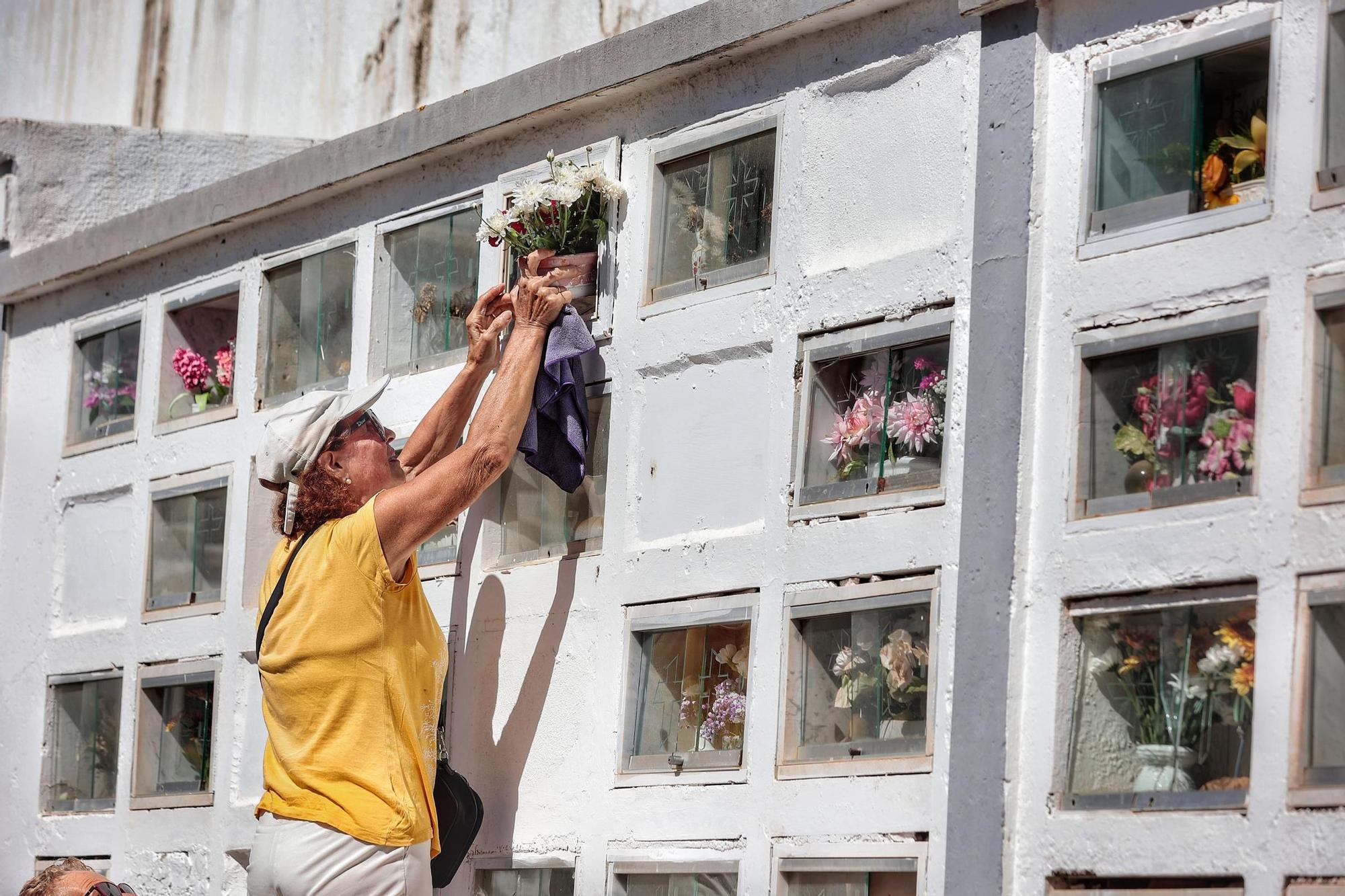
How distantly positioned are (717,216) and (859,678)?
1.59 metres

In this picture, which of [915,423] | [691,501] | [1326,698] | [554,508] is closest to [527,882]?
Answer: [554,508]

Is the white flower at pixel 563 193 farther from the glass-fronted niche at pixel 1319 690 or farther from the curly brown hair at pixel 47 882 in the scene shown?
the glass-fronted niche at pixel 1319 690

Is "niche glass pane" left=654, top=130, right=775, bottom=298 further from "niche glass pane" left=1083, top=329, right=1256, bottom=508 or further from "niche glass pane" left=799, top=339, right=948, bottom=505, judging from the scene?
"niche glass pane" left=1083, top=329, right=1256, bottom=508

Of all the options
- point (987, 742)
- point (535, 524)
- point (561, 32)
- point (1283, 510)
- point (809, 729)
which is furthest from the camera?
point (561, 32)

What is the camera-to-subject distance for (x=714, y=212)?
669 centimetres

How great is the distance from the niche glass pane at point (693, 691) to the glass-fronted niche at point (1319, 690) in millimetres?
1791

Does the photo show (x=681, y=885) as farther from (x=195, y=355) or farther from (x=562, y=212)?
(x=195, y=355)

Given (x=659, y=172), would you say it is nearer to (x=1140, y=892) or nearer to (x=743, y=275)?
(x=743, y=275)

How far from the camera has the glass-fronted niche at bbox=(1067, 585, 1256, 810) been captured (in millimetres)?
5121

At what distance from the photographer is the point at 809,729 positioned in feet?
19.8

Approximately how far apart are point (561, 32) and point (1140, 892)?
16.2 feet

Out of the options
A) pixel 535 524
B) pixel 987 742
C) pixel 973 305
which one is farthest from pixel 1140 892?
pixel 535 524

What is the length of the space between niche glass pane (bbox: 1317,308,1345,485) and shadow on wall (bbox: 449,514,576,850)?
2.62m

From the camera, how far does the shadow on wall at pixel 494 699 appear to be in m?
6.86
